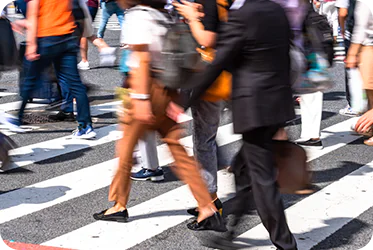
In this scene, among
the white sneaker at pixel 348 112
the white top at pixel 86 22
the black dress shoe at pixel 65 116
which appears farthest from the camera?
the white sneaker at pixel 348 112

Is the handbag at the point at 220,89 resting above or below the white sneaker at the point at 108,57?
above

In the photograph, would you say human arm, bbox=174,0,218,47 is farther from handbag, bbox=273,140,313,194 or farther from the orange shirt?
the orange shirt

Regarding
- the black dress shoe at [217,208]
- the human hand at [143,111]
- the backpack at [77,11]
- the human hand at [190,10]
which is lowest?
the black dress shoe at [217,208]

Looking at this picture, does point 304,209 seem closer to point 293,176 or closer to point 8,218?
point 293,176

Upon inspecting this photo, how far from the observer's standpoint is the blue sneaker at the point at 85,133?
8336mm

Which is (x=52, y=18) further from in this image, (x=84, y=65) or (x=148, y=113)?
(x=84, y=65)

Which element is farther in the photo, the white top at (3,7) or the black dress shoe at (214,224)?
the white top at (3,7)

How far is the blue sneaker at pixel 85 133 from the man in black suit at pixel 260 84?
148 inches

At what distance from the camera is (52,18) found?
306 inches

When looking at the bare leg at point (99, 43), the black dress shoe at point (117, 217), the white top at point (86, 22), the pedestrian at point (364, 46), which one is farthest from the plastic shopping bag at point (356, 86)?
the black dress shoe at point (117, 217)

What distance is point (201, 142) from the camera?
5.57 meters

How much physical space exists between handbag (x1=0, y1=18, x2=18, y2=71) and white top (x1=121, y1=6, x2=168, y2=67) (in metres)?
1.93

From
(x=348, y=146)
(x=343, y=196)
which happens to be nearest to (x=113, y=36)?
(x=348, y=146)

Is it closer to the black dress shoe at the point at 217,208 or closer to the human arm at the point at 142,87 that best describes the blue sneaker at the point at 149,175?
the black dress shoe at the point at 217,208
